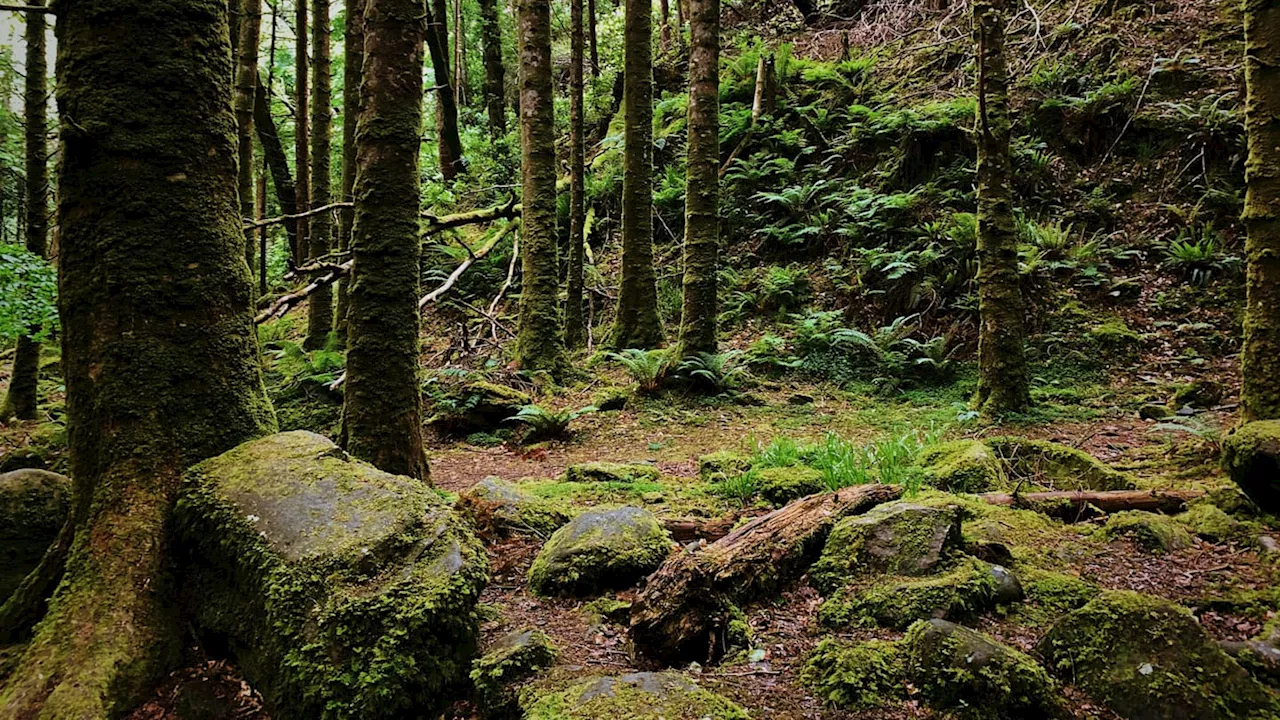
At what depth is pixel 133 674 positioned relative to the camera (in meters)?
2.59

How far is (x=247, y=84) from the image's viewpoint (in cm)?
1062

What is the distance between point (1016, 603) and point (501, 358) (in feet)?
28.4

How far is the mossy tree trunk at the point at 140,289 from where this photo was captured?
9.30 ft

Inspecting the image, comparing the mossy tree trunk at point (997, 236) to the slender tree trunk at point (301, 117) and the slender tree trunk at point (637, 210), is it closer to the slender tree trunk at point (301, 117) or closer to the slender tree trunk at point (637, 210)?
the slender tree trunk at point (637, 210)

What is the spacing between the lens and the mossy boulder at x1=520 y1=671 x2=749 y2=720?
88.5 inches

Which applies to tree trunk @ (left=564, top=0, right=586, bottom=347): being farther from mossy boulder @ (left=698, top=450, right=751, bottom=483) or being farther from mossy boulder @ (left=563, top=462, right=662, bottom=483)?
mossy boulder @ (left=698, top=450, right=751, bottom=483)

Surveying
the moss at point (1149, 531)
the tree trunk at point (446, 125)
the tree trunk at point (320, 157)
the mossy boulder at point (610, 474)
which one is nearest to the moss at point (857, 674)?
the moss at point (1149, 531)

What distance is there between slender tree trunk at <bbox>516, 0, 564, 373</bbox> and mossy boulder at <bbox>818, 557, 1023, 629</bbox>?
290 inches

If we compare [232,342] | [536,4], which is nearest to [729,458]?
[232,342]

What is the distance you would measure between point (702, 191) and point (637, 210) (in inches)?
59.8

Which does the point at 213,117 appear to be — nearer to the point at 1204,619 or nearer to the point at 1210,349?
the point at 1204,619

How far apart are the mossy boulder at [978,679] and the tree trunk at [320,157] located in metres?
11.1

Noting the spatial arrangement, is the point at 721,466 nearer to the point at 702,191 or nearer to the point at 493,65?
the point at 702,191

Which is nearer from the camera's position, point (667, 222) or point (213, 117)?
point (213, 117)
